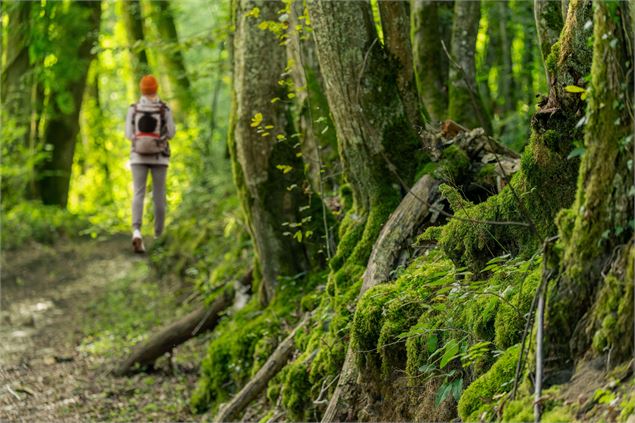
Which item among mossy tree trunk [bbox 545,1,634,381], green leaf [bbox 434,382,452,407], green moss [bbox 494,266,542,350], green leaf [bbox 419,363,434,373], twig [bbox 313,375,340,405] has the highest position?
mossy tree trunk [bbox 545,1,634,381]

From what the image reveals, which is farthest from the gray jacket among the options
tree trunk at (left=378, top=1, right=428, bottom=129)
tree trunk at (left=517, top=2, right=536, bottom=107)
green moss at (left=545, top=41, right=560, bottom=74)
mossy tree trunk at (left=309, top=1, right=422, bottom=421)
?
tree trunk at (left=517, top=2, right=536, bottom=107)

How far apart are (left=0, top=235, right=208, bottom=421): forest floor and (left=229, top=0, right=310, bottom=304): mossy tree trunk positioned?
2086mm

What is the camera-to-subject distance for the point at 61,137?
72.8 feet

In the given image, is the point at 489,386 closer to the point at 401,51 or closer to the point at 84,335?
the point at 401,51

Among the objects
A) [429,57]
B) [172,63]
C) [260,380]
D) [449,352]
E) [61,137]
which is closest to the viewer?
[449,352]

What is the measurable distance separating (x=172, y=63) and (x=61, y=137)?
4015 mm

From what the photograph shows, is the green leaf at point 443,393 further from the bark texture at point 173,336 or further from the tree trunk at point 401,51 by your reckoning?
the bark texture at point 173,336

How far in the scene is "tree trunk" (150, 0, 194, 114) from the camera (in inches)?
782

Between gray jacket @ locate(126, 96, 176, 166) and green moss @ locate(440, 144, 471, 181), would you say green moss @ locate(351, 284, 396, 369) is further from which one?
gray jacket @ locate(126, 96, 176, 166)

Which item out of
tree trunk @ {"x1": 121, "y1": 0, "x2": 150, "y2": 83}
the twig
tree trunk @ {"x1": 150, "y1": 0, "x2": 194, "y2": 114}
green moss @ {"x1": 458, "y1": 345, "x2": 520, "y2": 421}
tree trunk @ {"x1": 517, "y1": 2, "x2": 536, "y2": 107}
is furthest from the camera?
tree trunk @ {"x1": 121, "y1": 0, "x2": 150, "y2": 83}

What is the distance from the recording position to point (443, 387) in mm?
5215

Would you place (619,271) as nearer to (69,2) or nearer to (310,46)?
(310,46)

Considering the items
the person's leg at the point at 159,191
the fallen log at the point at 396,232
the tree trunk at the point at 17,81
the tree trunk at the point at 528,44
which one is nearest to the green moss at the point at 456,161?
the fallen log at the point at 396,232

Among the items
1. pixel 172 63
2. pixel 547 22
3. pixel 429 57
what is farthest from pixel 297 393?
pixel 172 63
